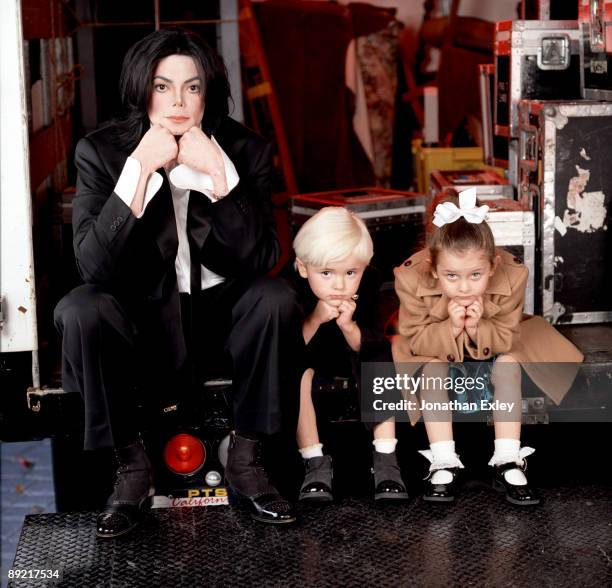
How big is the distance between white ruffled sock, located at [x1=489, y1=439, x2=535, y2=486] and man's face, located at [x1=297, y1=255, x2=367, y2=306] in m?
0.73

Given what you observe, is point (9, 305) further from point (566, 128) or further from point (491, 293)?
point (566, 128)

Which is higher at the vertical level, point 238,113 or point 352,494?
point 238,113

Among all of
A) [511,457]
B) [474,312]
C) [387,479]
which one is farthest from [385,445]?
[474,312]

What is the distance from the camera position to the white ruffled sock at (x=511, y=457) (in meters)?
3.32

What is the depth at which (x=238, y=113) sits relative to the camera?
18.3ft

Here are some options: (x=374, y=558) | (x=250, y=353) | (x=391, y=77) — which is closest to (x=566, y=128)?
(x=250, y=353)

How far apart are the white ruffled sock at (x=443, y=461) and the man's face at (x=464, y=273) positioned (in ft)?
1.59

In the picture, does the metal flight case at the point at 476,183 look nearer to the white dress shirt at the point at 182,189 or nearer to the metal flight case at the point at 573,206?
the metal flight case at the point at 573,206

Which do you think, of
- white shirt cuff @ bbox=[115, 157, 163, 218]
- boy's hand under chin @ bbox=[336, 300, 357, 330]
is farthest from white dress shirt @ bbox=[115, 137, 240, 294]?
boy's hand under chin @ bbox=[336, 300, 357, 330]

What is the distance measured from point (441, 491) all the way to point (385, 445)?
9.7 inches

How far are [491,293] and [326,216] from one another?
0.64m

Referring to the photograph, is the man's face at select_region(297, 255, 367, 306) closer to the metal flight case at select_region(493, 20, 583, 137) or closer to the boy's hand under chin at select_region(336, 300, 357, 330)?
the boy's hand under chin at select_region(336, 300, 357, 330)

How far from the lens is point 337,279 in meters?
3.30

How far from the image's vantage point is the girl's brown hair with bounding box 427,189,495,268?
10.9 feet
